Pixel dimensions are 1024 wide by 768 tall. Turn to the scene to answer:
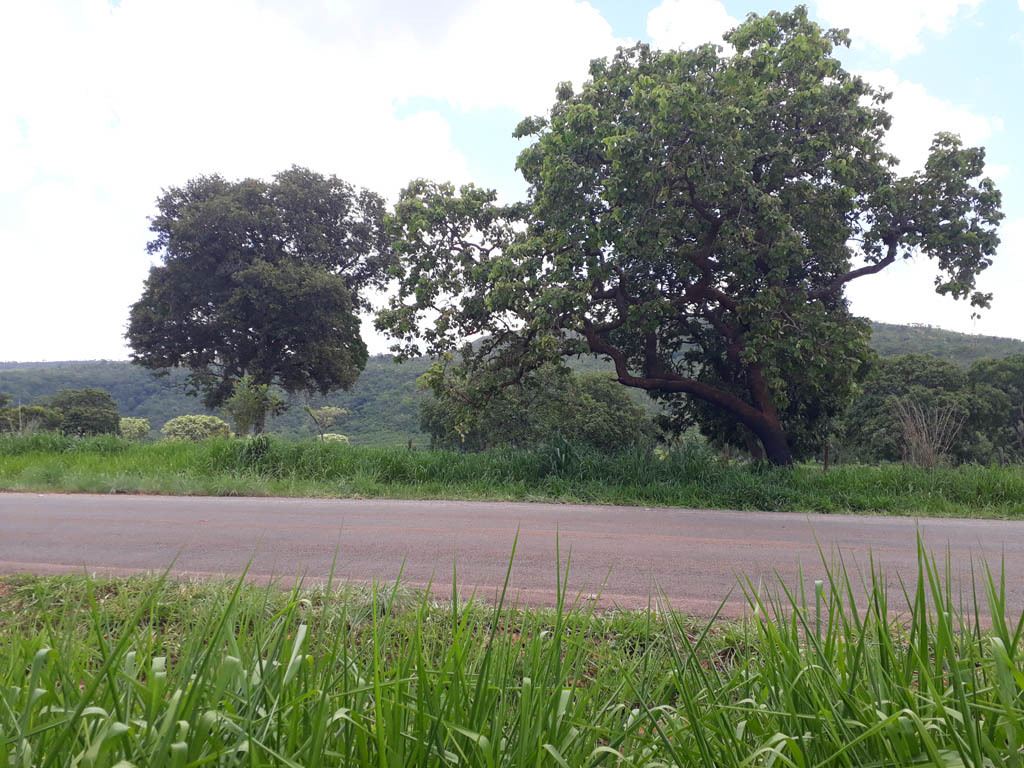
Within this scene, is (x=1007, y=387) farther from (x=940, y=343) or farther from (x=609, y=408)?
(x=940, y=343)

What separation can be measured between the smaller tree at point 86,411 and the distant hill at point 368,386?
4458 millimetres

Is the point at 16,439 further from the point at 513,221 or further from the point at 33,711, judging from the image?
the point at 33,711

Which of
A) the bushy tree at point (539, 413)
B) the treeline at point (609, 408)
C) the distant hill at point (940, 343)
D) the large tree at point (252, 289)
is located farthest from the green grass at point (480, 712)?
the distant hill at point (940, 343)

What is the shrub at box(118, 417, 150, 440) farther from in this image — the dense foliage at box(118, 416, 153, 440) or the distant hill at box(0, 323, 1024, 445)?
the distant hill at box(0, 323, 1024, 445)

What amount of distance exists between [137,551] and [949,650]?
20.6 ft

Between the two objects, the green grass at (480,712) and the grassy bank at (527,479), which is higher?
the green grass at (480,712)

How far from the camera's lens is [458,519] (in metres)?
7.74

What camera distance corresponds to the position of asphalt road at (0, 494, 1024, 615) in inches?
191

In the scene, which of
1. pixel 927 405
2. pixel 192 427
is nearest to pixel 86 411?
pixel 192 427

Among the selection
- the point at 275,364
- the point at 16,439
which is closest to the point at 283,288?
the point at 275,364

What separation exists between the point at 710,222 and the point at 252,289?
22433mm

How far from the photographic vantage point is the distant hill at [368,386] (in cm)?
5191

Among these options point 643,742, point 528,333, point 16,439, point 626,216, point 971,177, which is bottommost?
point 16,439

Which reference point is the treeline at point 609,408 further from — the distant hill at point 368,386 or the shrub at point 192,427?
the shrub at point 192,427
